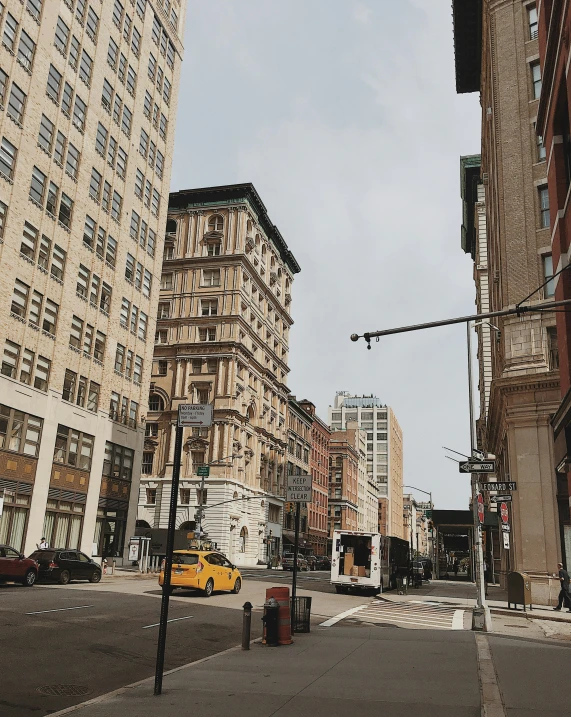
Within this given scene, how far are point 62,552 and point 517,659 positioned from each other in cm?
2270

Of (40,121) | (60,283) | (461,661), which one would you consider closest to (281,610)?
(461,661)

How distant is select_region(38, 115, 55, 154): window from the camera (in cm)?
4009

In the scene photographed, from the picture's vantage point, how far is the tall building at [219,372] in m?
70.5

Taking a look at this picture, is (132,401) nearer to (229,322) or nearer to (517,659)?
(229,322)

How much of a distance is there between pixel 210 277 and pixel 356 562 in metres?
49.3

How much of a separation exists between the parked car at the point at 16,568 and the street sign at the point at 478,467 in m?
17.8

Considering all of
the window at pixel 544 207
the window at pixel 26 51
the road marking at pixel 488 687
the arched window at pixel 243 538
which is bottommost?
the road marking at pixel 488 687

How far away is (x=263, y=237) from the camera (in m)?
85.0

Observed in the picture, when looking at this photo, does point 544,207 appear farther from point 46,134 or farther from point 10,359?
point 10,359

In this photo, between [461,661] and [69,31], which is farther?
[69,31]

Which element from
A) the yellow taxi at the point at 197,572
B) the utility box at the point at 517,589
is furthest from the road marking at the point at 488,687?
the yellow taxi at the point at 197,572

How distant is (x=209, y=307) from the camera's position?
250ft

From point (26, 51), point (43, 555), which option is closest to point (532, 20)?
point (26, 51)

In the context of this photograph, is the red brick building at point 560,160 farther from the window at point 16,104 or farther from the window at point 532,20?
the window at point 16,104
